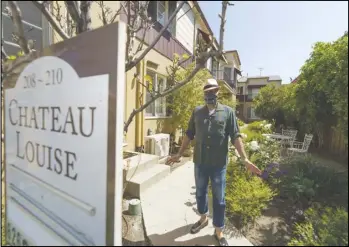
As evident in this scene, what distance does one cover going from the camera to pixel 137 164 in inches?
178

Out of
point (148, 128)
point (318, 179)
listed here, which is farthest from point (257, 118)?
point (148, 128)

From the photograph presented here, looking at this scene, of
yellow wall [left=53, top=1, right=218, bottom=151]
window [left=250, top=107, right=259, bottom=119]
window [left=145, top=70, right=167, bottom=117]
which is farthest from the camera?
window [left=145, top=70, right=167, bottom=117]

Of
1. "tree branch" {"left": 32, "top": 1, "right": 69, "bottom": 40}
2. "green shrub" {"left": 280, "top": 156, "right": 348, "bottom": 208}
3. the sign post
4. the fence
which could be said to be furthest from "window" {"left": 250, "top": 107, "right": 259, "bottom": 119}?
the sign post

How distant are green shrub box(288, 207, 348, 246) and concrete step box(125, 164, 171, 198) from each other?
111 inches

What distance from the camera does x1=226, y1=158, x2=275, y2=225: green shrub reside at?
5.84ft

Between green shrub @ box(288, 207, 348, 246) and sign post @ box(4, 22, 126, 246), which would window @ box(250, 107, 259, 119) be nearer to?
green shrub @ box(288, 207, 348, 246)

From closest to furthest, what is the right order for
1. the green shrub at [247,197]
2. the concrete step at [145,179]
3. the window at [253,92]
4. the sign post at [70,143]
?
the sign post at [70,143], the green shrub at [247,197], the window at [253,92], the concrete step at [145,179]

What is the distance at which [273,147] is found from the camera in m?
3.67

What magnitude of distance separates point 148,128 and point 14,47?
168 inches

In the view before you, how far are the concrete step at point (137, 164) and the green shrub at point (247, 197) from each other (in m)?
2.08

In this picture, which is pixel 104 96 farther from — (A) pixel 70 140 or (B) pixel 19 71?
(B) pixel 19 71

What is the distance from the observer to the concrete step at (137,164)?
13.5ft

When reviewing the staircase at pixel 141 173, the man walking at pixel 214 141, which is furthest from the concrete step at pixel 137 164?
the man walking at pixel 214 141

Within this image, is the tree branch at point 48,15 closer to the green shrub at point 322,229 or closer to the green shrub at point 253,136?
the green shrub at point 322,229
